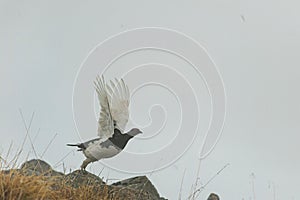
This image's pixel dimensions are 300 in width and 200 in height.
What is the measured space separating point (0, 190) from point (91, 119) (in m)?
2.39

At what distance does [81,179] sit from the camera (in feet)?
18.4

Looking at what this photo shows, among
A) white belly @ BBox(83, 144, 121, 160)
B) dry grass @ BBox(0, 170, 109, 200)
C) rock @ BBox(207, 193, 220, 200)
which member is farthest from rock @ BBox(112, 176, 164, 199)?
dry grass @ BBox(0, 170, 109, 200)

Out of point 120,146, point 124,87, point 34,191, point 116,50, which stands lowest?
point 34,191

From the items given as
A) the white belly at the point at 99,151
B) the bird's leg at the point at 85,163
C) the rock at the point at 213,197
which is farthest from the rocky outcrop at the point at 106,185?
the rock at the point at 213,197

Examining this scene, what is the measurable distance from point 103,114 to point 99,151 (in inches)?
20.2

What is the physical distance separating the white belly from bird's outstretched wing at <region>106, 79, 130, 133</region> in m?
0.28

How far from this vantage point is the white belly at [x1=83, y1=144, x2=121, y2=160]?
6266 mm

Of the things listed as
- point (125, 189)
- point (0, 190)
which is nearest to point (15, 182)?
point (0, 190)

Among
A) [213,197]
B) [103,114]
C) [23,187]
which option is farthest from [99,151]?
[23,187]

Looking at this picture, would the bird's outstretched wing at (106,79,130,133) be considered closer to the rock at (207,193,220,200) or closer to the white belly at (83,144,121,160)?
the white belly at (83,144,121,160)

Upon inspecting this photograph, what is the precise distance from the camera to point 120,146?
6410mm

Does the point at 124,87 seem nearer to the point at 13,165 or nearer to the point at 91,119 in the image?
the point at 91,119

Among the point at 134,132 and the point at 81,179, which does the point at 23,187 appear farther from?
the point at 134,132

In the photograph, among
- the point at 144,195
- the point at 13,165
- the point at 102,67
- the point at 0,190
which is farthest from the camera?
the point at 102,67
